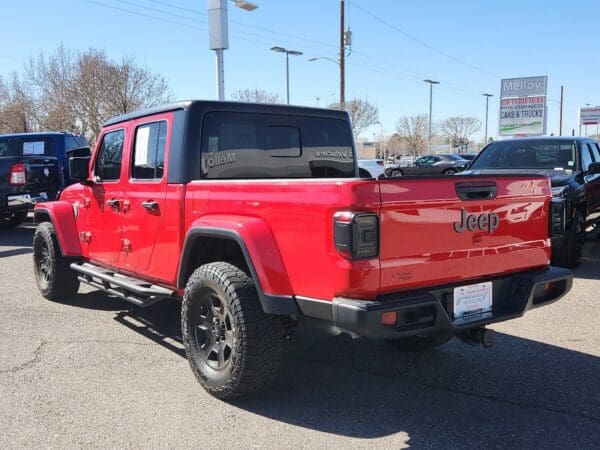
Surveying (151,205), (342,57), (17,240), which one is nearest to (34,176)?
(17,240)

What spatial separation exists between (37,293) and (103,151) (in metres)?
2.39

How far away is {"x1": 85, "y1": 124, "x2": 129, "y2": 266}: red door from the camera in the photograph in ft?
16.0

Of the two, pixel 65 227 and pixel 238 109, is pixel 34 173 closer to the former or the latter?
pixel 65 227

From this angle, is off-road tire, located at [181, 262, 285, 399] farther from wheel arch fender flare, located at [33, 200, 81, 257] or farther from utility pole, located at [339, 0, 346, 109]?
utility pole, located at [339, 0, 346, 109]

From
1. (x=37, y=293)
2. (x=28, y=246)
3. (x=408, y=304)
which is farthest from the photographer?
(x=28, y=246)

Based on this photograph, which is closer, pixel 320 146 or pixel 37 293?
pixel 320 146

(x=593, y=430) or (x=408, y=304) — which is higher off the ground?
(x=408, y=304)

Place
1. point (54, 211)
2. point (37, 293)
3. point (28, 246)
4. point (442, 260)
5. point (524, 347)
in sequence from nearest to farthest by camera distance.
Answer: point (442, 260) → point (524, 347) → point (54, 211) → point (37, 293) → point (28, 246)

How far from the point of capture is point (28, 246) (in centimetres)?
1056

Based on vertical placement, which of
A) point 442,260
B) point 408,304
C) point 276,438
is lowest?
point 276,438

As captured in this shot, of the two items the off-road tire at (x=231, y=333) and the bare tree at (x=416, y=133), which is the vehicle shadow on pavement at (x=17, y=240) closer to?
the off-road tire at (x=231, y=333)

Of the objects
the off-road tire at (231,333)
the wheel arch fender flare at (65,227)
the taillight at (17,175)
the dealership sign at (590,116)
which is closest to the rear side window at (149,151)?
the off-road tire at (231,333)

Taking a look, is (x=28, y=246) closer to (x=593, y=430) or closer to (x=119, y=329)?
(x=119, y=329)

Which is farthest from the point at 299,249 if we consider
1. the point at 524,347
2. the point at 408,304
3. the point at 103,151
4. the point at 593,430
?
the point at 103,151
